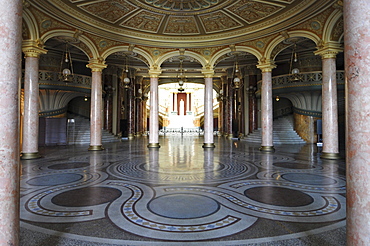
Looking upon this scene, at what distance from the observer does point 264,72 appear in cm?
948

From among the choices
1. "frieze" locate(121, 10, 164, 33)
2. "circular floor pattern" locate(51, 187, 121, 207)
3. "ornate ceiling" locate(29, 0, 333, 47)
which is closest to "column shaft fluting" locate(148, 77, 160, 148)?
"ornate ceiling" locate(29, 0, 333, 47)

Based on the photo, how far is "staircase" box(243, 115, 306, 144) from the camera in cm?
1342

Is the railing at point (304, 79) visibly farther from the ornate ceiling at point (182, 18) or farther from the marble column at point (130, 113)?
the marble column at point (130, 113)

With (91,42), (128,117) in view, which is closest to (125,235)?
(91,42)

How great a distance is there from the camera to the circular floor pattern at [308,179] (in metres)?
4.14

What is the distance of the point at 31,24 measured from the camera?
7.03m

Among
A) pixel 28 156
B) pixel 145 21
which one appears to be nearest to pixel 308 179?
pixel 28 156

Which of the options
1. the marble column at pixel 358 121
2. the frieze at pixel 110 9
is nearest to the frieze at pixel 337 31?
the marble column at pixel 358 121

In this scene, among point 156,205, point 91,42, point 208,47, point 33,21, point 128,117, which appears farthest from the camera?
point 128,117

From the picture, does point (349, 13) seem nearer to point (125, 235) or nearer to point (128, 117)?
point (125, 235)

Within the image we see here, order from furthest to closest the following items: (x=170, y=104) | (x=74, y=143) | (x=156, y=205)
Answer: (x=170, y=104) < (x=74, y=143) < (x=156, y=205)

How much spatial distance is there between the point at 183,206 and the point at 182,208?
0.07 metres

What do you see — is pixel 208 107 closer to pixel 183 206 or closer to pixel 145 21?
pixel 145 21

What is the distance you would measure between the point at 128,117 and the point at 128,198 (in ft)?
49.4
